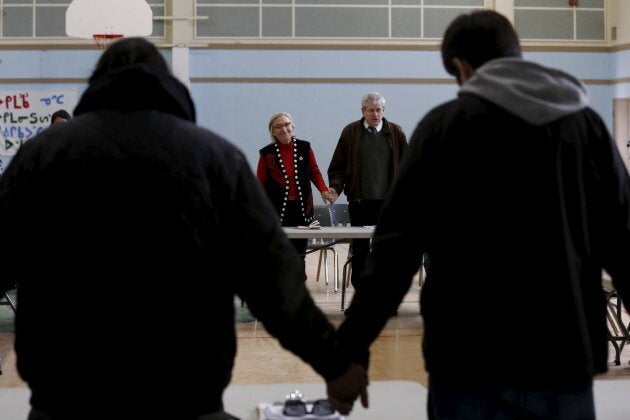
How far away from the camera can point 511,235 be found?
74.0 inches

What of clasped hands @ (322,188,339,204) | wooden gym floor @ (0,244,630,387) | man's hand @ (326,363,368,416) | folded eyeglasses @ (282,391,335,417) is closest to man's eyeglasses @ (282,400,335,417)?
folded eyeglasses @ (282,391,335,417)

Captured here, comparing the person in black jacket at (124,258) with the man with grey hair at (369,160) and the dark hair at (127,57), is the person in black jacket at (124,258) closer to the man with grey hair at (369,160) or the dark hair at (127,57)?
the dark hair at (127,57)

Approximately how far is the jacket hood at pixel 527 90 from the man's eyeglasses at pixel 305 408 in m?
0.81

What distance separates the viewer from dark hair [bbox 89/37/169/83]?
1.90 metres

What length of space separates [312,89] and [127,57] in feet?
34.5

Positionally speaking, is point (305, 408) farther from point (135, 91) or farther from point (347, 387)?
point (135, 91)

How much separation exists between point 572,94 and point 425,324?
1.81 ft

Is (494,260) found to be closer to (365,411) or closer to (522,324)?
(522,324)

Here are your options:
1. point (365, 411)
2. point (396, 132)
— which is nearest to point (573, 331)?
point (365, 411)

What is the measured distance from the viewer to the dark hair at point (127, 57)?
1.90m

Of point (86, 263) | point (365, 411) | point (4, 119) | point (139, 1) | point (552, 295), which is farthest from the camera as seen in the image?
point (4, 119)

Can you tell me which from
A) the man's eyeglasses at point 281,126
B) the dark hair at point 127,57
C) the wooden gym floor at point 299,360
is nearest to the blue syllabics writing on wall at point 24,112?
the man's eyeglasses at point 281,126

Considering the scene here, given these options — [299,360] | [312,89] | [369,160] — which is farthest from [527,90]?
[312,89]

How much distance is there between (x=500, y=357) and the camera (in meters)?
1.86
